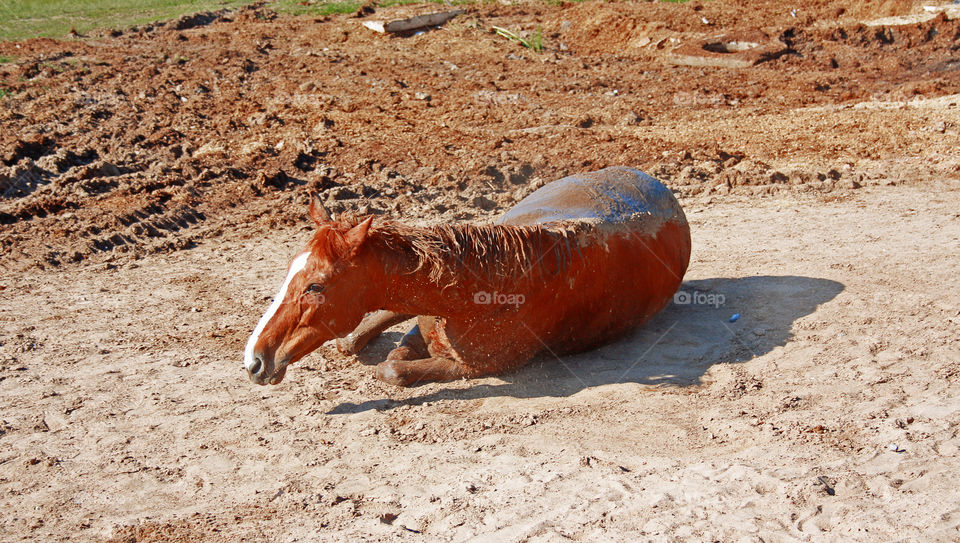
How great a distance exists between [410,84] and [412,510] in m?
9.16

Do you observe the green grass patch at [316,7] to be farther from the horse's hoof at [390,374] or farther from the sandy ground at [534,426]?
the horse's hoof at [390,374]

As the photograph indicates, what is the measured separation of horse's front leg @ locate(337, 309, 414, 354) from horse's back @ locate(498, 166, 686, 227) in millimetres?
995

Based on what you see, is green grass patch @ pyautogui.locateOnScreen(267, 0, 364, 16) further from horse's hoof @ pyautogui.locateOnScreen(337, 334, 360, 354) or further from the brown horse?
horse's hoof @ pyautogui.locateOnScreen(337, 334, 360, 354)

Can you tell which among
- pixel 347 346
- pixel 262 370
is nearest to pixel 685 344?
pixel 347 346

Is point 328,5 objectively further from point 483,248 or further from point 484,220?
point 483,248

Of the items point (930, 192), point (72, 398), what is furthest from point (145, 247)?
point (930, 192)

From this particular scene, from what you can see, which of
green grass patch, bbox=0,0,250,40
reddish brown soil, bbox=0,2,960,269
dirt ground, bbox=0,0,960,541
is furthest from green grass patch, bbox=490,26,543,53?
green grass patch, bbox=0,0,250,40

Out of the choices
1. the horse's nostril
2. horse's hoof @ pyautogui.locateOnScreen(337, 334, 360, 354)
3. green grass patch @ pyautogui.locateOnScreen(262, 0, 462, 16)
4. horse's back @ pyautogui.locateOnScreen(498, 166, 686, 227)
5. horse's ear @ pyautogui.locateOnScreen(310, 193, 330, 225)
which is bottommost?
horse's hoof @ pyautogui.locateOnScreen(337, 334, 360, 354)

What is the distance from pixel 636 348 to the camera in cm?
A: 520

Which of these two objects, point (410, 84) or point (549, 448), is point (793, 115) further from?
point (549, 448)

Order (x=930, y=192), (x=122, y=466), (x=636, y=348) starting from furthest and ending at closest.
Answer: (x=930, y=192)
(x=636, y=348)
(x=122, y=466)

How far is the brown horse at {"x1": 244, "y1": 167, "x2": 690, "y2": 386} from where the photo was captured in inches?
161

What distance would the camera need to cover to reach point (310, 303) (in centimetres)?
408

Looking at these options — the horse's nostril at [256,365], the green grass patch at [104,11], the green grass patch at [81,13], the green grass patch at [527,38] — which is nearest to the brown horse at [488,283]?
the horse's nostril at [256,365]
